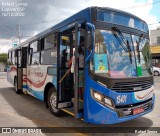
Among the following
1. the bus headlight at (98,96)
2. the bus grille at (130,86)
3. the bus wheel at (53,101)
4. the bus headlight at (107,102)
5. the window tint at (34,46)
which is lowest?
the bus wheel at (53,101)

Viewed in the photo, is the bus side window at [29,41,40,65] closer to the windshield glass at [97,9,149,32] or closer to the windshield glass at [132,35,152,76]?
the windshield glass at [97,9,149,32]

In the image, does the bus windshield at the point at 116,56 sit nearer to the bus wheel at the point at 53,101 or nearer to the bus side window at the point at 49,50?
the bus side window at the point at 49,50

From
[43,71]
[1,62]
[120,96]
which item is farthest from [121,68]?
[1,62]

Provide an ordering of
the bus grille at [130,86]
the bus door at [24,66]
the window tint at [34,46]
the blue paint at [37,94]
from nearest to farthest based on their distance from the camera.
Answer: the bus grille at [130,86], the blue paint at [37,94], the window tint at [34,46], the bus door at [24,66]

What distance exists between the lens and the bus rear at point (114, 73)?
445cm

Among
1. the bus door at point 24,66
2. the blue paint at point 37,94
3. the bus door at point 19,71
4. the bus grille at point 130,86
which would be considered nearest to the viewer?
the bus grille at point 130,86

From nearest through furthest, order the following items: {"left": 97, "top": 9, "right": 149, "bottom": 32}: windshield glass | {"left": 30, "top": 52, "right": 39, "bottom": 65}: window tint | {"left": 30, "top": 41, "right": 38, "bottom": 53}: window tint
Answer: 1. {"left": 97, "top": 9, "right": 149, "bottom": 32}: windshield glass
2. {"left": 30, "top": 52, "right": 39, "bottom": 65}: window tint
3. {"left": 30, "top": 41, "right": 38, "bottom": 53}: window tint

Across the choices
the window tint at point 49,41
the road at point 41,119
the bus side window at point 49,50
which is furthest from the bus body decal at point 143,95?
the window tint at point 49,41

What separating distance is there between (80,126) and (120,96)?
160 centimetres

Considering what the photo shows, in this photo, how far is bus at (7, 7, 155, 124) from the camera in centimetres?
446

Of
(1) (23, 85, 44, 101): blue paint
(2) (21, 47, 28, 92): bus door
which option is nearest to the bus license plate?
(1) (23, 85, 44, 101): blue paint

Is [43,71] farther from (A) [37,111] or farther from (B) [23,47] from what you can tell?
(B) [23,47]

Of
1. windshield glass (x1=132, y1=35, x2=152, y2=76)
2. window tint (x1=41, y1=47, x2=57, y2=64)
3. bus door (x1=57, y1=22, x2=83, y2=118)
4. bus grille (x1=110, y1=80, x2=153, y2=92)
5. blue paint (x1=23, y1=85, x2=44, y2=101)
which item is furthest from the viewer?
blue paint (x1=23, y1=85, x2=44, y2=101)

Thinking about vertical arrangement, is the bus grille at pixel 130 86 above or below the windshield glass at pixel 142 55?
below
